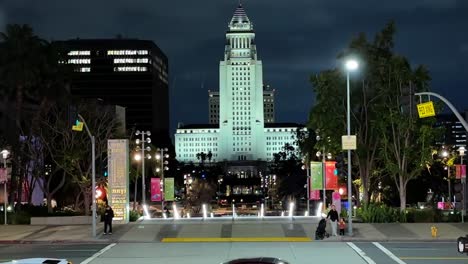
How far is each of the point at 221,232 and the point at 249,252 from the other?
9952 mm

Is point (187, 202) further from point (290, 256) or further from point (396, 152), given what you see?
point (290, 256)

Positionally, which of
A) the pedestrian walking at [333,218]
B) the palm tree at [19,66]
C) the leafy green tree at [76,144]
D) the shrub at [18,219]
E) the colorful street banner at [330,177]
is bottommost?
the shrub at [18,219]

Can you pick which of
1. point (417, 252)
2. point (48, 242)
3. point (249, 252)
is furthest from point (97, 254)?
point (417, 252)

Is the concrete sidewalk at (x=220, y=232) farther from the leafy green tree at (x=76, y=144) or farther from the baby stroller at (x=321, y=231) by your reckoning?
the leafy green tree at (x=76, y=144)

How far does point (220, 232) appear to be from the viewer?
38.3 m

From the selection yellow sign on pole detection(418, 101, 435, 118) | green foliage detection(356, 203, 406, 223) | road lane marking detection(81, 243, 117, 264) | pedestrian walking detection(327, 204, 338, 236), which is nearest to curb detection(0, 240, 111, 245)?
road lane marking detection(81, 243, 117, 264)

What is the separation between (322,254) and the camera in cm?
2803

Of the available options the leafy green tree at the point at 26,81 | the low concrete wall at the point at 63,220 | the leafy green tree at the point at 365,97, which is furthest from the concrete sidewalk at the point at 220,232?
the leafy green tree at the point at 26,81

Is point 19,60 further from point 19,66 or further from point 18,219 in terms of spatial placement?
point 18,219

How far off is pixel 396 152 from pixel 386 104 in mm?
3326

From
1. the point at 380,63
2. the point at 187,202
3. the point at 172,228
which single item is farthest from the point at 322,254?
the point at 187,202

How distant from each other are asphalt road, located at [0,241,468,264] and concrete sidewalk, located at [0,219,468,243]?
1.89 meters

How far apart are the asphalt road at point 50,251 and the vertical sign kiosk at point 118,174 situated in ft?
30.7

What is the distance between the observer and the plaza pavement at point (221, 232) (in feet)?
116
